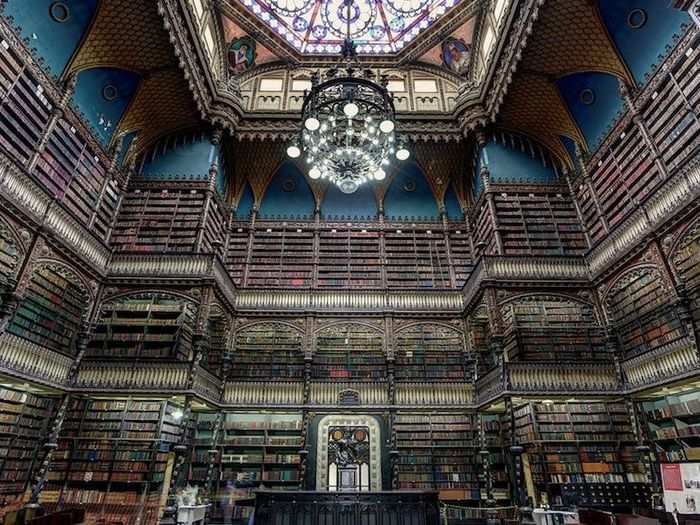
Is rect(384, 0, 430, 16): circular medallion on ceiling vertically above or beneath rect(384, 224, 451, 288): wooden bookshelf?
above

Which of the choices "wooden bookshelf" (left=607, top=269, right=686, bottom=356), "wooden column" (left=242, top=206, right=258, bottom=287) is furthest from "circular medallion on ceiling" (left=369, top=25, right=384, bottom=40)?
"wooden bookshelf" (left=607, top=269, right=686, bottom=356)

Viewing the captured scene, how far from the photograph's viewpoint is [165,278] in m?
9.73

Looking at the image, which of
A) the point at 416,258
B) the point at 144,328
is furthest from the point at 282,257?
the point at 144,328

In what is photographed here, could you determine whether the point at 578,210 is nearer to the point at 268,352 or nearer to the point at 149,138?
the point at 268,352

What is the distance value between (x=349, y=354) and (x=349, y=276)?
2366 millimetres

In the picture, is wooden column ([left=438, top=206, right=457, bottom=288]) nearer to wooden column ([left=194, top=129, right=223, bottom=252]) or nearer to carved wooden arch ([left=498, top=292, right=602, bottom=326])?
carved wooden arch ([left=498, top=292, right=602, bottom=326])

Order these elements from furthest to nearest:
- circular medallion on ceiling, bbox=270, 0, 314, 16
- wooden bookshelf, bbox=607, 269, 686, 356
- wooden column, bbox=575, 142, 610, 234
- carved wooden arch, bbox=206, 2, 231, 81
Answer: circular medallion on ceiling, bbox=270, 0, 314, 16 → carved wooden arch, bbox=206, 2, 231, 81 → wooden column, bbox=575, 142, 610, 234 → wooden bookshelf, bbox=607, 269, 686, 356

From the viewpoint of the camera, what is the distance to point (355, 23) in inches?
594

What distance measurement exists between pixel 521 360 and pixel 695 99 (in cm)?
578

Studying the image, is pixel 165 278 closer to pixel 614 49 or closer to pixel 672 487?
pixel 672 487

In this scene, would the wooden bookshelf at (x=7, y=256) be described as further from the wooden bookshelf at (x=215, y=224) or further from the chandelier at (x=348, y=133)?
the chandelier at (x=348, y=133)

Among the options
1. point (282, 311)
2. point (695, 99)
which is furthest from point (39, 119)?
point (695, 99)

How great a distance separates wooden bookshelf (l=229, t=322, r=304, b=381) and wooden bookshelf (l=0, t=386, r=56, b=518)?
12.6 ft

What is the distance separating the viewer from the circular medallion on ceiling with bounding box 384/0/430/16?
47.2ft
